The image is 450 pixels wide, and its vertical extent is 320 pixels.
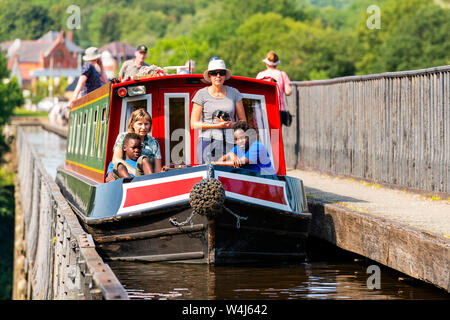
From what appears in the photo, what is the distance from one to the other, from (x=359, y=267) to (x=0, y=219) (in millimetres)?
44673

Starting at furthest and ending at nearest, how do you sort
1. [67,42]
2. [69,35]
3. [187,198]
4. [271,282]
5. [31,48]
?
[69,35] < [31,48] < [67,42] < [187,198] < [271,282]

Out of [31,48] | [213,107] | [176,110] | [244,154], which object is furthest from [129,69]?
[31,48]

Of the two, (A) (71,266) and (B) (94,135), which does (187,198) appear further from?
(B) (94,135)

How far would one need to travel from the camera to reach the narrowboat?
9.52 meters

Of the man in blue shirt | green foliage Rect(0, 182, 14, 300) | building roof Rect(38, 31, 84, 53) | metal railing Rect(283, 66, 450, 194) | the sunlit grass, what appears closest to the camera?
the man in blue shirt

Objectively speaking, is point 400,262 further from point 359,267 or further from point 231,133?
point 231,133

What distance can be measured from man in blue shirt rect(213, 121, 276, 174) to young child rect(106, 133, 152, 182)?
87 cm

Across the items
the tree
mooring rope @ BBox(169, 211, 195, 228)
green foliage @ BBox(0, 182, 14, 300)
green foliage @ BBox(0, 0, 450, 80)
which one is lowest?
green foliage @ BBox(0, 182, 14, 300)

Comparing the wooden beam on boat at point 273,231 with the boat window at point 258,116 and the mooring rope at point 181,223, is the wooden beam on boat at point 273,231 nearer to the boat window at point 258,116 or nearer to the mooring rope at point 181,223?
the mooring rope at point 181,223

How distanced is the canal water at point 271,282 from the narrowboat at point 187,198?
0.19 m

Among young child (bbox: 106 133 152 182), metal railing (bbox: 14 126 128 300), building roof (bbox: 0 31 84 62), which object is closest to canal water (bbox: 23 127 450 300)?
metal railing (bbox: 14 126 128 300)

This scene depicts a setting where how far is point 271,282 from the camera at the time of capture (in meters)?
9.20

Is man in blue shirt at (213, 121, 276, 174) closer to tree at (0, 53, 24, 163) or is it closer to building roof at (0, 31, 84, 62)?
tree at (0, 53, 24, 163)

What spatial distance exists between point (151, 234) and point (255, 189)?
125 cm
